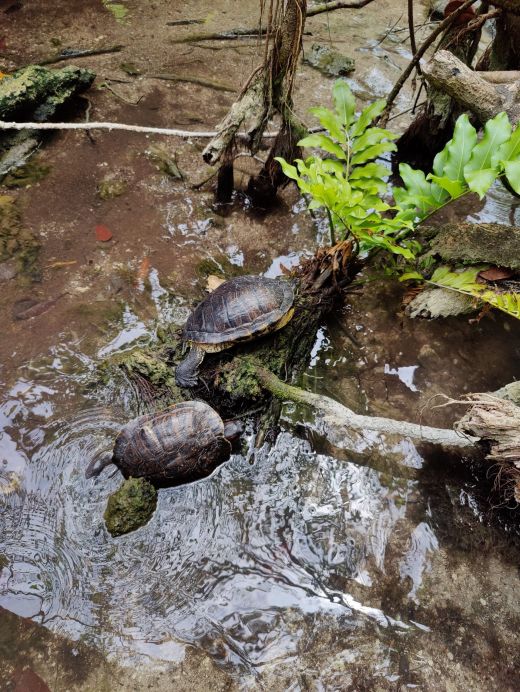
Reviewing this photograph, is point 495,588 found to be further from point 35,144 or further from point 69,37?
point 69,37

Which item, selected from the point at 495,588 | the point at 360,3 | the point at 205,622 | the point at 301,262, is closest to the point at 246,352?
the point at 301,262

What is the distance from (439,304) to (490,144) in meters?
1.55

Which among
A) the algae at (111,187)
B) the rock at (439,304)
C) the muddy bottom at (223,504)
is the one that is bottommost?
the muddy bottom at (223,504)

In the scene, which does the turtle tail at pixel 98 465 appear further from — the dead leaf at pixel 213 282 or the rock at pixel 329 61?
the rock at pixel 329 61

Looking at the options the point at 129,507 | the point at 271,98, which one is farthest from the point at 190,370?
the point at 271,98

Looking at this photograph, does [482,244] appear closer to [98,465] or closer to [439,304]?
[439,304]

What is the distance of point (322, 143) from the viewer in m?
3.90

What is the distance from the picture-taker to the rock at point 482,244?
4.18 metres

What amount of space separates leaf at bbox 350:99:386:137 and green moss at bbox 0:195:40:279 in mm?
3243

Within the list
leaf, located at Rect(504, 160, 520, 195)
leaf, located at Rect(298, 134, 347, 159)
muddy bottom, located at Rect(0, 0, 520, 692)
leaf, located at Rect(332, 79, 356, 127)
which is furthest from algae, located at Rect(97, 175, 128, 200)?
leaf, located at Rect(504, 160, 520, 195)

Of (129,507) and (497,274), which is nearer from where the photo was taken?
(129,507)

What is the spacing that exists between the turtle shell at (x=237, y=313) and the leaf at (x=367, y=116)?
4.98 ft

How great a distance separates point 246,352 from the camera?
4.05 metres

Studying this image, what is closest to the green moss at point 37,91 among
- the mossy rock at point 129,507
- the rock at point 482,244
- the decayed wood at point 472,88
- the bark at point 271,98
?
the bark at point 271,98
